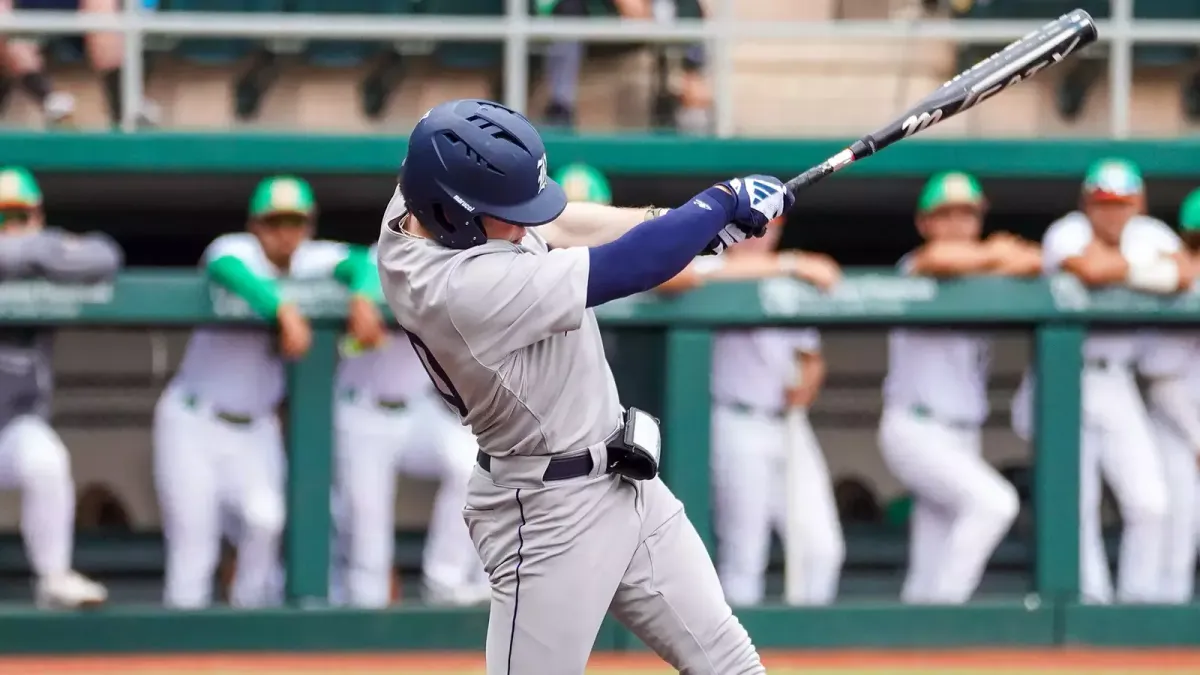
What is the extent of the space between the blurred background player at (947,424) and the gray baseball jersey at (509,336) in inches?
113

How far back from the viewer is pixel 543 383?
327 centimetres

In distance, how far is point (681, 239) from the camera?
3.12 m

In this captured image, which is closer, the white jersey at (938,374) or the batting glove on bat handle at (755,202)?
the batting glove on bat handle at (755,202)

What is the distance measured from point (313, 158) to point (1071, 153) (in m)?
2.98

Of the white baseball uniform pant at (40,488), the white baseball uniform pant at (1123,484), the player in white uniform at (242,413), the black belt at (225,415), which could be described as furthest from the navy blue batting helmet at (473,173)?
the white baseball uniform pant at (1123,484)

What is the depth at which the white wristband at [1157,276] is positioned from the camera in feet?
20.0

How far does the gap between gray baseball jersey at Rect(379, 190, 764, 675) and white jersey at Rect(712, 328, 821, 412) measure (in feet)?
8.84

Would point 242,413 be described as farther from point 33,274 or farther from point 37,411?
point 33,274

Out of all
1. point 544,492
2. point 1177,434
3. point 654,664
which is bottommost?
point 654,664

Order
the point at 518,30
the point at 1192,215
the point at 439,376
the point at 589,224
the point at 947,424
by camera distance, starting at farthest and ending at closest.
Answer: the point at 518,30
the point at 1192,215
the point at 947,424
the point at 589,224
the point at 439,376

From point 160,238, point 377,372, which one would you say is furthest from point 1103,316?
point 160,238

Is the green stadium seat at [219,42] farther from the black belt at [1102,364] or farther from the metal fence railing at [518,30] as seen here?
the black belt at [1102,364]

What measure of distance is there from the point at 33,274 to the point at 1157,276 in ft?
12.5

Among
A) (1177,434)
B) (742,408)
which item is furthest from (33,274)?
(1177,434)
